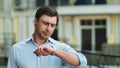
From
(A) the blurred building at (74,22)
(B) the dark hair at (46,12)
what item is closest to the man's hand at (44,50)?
(B) the dark hair at (46,12)

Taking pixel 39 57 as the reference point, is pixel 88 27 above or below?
below

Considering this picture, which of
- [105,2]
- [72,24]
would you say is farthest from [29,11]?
[105,2]

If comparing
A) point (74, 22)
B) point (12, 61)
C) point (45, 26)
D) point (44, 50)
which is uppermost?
point (45, 26)

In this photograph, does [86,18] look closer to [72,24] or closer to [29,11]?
[72,24]

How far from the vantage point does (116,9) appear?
25.9m

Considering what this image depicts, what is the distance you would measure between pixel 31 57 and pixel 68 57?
316 mm

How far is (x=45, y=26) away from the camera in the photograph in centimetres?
343

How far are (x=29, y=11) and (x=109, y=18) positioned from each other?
4.17m

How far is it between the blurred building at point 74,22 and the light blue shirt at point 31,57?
2249 cm

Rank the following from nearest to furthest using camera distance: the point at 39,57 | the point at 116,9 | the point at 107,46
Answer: the point at 39,57 → the point at 107,46 → the point at 116,9

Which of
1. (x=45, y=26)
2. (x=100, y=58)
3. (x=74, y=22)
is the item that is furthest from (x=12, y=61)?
(x=74, y=22)

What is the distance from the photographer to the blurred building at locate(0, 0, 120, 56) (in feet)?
86.6

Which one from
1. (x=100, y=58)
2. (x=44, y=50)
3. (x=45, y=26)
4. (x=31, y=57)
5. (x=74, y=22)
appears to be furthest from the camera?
(x=74, y=22)

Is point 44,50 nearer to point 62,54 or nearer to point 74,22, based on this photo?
point 62,54
